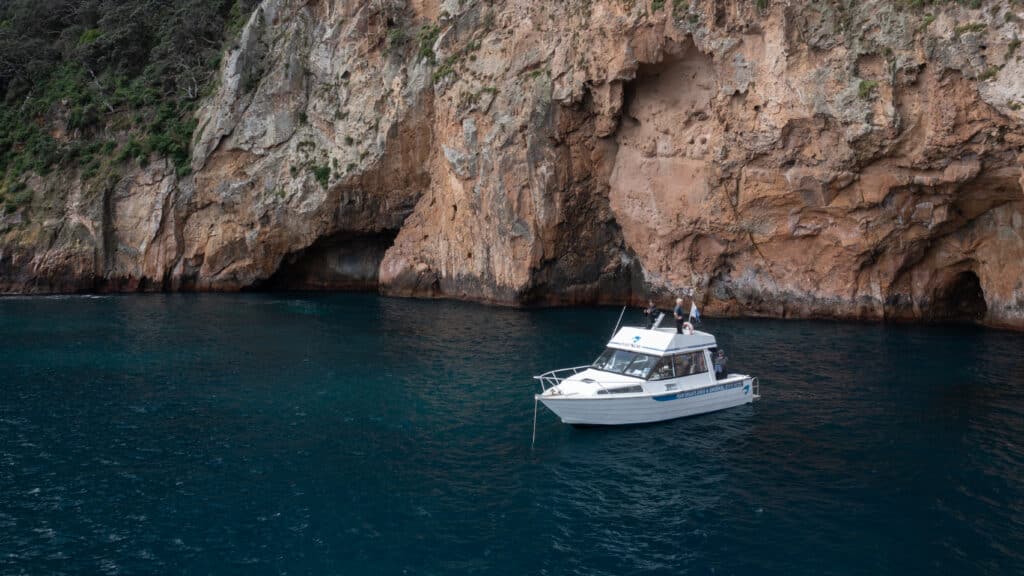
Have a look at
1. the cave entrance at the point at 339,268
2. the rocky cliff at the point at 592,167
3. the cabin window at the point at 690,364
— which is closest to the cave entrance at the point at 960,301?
the rocky cliff at the point at 592,167

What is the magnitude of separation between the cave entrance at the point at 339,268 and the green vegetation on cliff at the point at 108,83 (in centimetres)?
1156

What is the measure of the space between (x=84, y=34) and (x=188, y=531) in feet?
225

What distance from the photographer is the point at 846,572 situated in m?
13.2

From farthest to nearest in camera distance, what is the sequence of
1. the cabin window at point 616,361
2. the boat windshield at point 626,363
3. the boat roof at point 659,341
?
1. the cabin window at point 616,361
2. the boat roof at point 659,341
3. the boat windshield at point 626,363

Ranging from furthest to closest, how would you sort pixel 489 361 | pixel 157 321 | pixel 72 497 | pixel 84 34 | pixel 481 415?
pixel 84 34, pixel 157 321, pixel 489 361, pixel 481 415, pixel 72 497

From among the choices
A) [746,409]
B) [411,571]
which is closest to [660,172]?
[746,409]

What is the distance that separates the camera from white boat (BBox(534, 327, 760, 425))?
69.1 ft

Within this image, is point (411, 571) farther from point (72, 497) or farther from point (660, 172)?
point (660, 172)

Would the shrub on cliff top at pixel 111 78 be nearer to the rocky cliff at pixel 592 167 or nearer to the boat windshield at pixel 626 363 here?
the rocky cliff at pixel 592 167

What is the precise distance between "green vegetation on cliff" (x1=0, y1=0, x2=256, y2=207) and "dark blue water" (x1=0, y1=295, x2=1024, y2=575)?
106 feet

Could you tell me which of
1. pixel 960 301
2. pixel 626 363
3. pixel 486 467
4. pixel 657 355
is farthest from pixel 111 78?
pixel 960 301

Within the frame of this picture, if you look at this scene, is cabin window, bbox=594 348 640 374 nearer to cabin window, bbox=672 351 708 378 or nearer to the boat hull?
cabin window, bbox=672 351 708 378

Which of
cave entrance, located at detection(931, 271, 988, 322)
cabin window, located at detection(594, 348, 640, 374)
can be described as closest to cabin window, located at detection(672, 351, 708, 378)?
cabin window, located at detection(594, 348, 640, 374)

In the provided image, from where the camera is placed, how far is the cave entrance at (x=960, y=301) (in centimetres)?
3803
